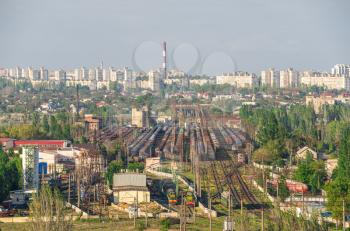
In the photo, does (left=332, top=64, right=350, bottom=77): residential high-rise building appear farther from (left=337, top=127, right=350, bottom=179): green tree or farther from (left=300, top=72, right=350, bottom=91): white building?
(left=337, top=127, right=350, bottom=179): green tree

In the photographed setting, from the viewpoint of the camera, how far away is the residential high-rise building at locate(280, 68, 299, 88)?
61.0m

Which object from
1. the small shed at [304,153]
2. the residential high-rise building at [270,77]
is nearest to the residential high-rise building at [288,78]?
the residential high-rise building at [270,77]

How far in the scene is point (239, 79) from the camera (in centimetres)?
6147

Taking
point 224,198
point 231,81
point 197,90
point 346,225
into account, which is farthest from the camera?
point 231,81

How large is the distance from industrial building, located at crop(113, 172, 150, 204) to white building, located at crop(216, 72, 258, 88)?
152 ft

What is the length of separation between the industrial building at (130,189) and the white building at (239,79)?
152ft

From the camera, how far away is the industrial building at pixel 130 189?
11.7 metres

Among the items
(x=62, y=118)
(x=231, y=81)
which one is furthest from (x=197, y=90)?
(x=62, y=118)

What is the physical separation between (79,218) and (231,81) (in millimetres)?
52835

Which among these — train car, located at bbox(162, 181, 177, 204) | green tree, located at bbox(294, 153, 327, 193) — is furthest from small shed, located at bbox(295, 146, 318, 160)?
train car, located at bbox(162, 181, 177, 204)

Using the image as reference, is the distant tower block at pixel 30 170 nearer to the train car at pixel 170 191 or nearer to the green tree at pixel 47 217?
the train car at pixel 170 191

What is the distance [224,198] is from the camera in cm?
1137

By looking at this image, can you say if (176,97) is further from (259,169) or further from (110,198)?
(110,198)

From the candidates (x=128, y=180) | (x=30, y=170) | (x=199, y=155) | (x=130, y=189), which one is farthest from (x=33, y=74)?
(x=130, y=189)
